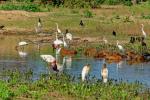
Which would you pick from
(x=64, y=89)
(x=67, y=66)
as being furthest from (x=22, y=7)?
(x=64, y=89)

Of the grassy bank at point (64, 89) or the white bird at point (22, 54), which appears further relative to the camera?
the white bird at point (22, 54)

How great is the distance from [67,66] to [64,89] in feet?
23.0

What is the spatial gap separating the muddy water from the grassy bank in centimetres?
136

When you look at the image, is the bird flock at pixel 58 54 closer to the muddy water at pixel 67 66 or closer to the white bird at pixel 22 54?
the white bird at pixel 22 54

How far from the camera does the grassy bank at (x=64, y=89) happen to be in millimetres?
17156

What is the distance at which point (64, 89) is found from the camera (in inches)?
711

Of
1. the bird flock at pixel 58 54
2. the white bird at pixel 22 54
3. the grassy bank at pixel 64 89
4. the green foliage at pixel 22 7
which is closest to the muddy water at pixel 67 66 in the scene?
the white bird at pixel 22 54

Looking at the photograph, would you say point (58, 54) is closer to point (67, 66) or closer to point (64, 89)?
point (67, 66)

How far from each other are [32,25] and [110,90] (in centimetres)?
2161

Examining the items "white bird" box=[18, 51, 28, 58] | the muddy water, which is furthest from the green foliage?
"white bird" box=[18, 51, 28, 58]

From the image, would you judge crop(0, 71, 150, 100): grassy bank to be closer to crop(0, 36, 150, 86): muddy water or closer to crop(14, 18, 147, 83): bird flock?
crop(14, 18, 147, 83): bird flock

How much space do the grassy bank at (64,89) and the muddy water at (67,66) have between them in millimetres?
1358

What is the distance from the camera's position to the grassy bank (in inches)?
675

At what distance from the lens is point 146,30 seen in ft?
134
